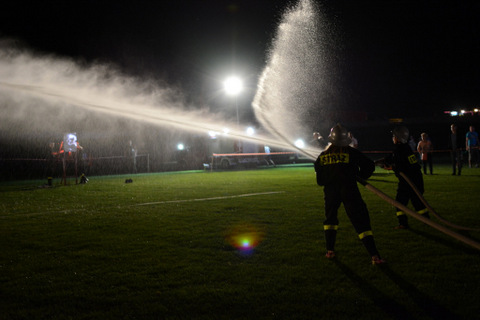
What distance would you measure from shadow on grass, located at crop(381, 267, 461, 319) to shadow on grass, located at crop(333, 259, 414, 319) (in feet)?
0.71

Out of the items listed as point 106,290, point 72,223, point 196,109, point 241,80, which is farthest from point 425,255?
point 196,109

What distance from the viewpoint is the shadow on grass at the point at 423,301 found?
346 centimetres

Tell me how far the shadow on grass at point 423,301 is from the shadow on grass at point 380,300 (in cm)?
22

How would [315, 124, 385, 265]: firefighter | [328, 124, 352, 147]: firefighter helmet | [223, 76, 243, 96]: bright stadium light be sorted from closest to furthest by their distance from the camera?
[315, 124, 385, 265]: firefighter, [328, 124, 352, 147]: firefighter helmet, [223, 76, 243, 96]: bright stadium light

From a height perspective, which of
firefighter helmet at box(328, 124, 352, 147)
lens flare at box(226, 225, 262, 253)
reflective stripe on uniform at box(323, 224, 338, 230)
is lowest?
lens flare at box(226, 225, 262, 253)

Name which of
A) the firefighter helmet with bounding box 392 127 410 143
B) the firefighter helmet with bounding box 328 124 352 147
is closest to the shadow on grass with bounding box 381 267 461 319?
the firefighter helmet with bounding box 328 124 352 147

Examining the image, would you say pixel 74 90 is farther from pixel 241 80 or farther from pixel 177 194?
pixel 241 80

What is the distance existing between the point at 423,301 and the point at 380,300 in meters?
0.43

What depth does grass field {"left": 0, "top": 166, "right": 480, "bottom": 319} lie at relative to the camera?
3.71m

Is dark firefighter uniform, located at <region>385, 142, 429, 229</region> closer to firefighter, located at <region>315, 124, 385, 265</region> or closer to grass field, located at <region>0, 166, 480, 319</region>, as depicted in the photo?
Result: grass field, located at <region>0, 166, 480, 319</region>

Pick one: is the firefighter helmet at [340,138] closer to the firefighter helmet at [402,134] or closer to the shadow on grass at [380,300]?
the shadow on grass at [380,300]

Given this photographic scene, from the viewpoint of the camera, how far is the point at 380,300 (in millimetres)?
3838

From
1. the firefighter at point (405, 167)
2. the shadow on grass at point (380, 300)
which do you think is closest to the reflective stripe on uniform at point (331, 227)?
the shadow on grass at point (380, 300)

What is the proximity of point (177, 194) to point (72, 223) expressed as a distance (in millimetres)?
5073
